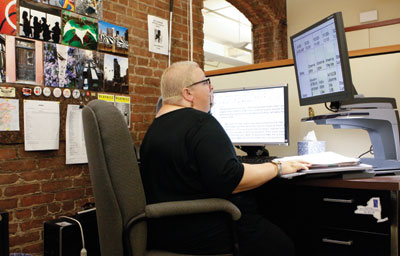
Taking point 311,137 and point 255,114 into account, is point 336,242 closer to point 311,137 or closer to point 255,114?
point 311,137

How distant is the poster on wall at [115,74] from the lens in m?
2.44

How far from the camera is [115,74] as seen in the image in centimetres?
249

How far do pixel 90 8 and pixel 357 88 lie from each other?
170 cm

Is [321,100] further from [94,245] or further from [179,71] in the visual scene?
[94,245]

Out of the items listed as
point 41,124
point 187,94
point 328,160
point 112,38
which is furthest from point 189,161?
point 112,38

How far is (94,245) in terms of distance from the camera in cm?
189

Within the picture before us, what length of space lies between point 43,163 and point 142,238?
108cm

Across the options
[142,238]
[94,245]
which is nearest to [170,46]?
[94,245]

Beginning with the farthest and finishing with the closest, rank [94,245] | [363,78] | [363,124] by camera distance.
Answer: [363,78], [94,245], [363,124]

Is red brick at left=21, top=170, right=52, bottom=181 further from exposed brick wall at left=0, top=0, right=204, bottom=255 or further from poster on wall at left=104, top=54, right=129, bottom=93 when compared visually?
poster on wall at left=104, top=54, right=129, bottom=93

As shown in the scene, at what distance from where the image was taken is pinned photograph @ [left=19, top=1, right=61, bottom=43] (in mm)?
2029

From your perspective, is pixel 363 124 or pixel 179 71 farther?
pixel 363 124

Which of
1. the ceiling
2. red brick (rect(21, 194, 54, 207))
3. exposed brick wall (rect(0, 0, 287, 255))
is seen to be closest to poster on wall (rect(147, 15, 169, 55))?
exposed brick wall (rect(0, 0, 287, 255))

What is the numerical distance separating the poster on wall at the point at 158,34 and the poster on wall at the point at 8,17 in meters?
0.99
